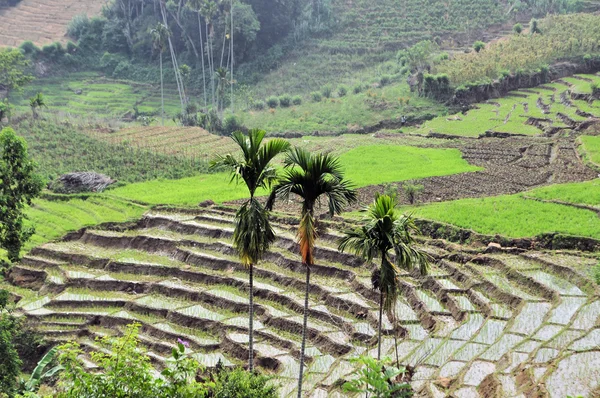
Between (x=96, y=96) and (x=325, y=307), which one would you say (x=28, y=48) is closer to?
(x=96, y=96)

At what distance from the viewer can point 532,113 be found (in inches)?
2183

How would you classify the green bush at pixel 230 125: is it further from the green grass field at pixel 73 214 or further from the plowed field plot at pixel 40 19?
the plowed field plot at pixel 40 19

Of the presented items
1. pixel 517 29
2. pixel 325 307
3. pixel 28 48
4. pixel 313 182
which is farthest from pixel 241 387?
pixel 28 48

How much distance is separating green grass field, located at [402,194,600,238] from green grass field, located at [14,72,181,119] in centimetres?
4387

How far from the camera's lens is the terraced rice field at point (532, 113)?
5169cm

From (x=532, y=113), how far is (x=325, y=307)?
32.8 meters

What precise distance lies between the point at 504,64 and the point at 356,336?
44.4m

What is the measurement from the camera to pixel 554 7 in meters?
83.8

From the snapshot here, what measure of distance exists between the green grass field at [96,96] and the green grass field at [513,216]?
144 ft

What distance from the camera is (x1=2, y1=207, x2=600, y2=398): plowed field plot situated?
72.1 ft

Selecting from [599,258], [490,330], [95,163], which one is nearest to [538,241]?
[599,258]

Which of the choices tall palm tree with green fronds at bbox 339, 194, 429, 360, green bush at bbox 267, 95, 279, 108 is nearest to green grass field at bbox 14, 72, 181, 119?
green bush at bbox 267, 95, 279, 108

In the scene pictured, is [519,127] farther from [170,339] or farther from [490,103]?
[170,339]

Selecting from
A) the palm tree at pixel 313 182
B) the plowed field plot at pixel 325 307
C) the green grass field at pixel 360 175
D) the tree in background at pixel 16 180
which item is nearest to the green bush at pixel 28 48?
the green grass field at pixel 360 175
